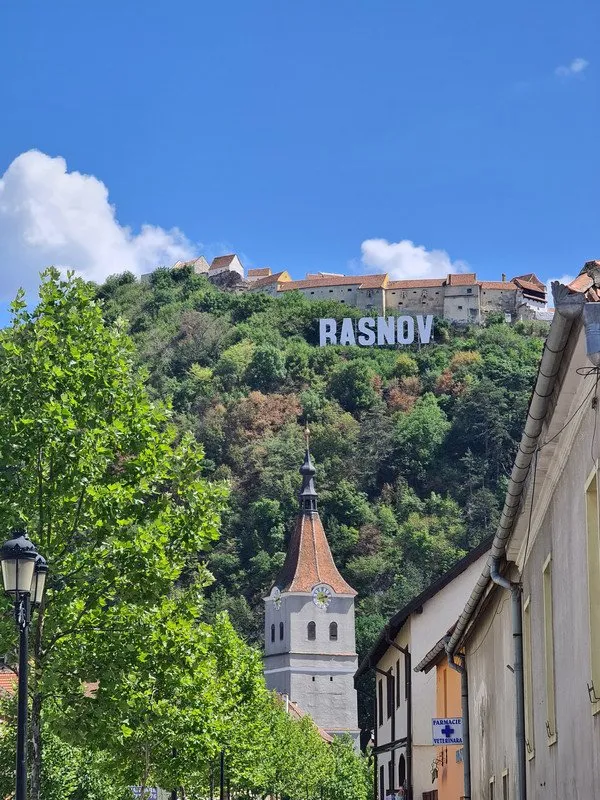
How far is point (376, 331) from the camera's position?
186250 millimetres

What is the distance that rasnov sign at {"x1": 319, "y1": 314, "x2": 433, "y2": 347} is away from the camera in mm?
184125

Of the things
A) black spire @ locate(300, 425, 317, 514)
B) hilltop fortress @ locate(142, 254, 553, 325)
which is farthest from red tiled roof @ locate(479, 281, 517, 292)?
black spire @ locate(300, 425, 317, 514)

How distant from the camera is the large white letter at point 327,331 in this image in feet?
611

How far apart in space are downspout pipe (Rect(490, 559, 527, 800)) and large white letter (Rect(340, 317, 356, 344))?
17196cm

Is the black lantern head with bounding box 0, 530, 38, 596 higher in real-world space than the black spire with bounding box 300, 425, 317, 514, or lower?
lower

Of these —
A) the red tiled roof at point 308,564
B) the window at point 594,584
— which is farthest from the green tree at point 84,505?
the red tiled roof at point 308,564

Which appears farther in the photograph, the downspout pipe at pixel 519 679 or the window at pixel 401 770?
the window at pixel 401 770

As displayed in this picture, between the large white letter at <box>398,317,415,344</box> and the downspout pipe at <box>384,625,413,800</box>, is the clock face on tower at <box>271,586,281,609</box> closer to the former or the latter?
the large white letter at <box>398,317,415,344</box>

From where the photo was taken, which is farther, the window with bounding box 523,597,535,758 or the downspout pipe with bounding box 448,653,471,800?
the downspout pipe with bounding box 448,653,471,800

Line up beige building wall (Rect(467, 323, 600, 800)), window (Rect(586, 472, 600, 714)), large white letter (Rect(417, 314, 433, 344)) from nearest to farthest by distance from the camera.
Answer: window (Rect(586, 472, 600, 714)) < beige building wall (Rect(467, 323, 600, 800)) < large white letter (Rect(417, 314, 433, 344))

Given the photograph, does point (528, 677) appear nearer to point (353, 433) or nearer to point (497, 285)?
point (353, 433)

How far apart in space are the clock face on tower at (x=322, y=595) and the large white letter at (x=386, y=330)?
76.4 m

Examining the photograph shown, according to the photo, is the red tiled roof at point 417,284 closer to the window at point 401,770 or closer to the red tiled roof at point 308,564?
the red tiled roof at point 308,564

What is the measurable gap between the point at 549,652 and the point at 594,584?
2911mm
